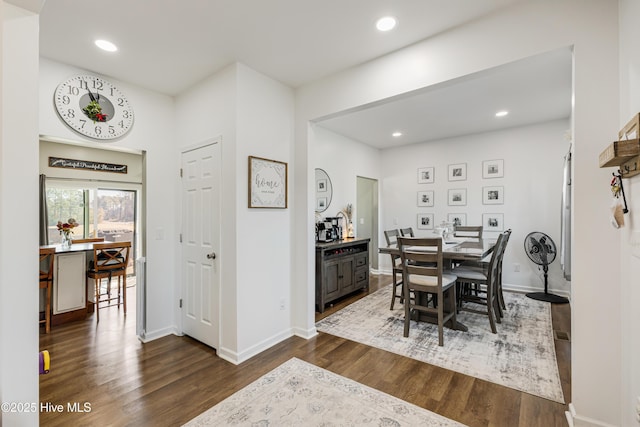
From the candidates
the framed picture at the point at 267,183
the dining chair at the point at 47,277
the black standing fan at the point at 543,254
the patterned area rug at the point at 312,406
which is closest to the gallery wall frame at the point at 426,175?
the black standing fan at the point at 543,254

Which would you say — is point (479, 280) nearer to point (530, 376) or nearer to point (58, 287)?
point (530, 376)

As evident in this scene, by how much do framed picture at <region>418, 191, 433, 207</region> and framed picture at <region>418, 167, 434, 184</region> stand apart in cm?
21

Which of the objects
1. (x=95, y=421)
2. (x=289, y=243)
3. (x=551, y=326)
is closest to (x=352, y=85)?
(x=289, y=243)

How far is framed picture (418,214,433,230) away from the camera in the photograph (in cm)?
554

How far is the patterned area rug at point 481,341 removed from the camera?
2.27 metres

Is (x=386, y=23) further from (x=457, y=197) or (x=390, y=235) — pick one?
(x=457, y=197)

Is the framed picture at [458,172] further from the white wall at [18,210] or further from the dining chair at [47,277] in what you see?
the dining chair at [47,277]

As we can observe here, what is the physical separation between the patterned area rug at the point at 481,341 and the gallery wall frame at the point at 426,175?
8.24 feet

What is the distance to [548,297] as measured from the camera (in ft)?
13.7

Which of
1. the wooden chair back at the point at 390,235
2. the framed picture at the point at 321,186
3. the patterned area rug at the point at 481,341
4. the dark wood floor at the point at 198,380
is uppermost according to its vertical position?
the framed picture at the point at 321,186

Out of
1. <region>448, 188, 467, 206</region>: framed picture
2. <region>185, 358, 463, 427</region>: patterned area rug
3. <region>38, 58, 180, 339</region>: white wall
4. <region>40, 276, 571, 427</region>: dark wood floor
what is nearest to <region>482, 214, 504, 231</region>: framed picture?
<region>448, 188, 467, 206</region>: framed picture

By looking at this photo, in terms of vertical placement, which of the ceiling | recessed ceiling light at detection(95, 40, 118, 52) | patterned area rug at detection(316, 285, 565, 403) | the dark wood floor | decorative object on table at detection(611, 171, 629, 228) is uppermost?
the ceiling

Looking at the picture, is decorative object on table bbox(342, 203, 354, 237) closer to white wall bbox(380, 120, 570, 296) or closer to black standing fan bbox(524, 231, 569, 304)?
white wall bbox(380, 120, 570, 296)

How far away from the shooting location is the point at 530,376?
2.25 metres
